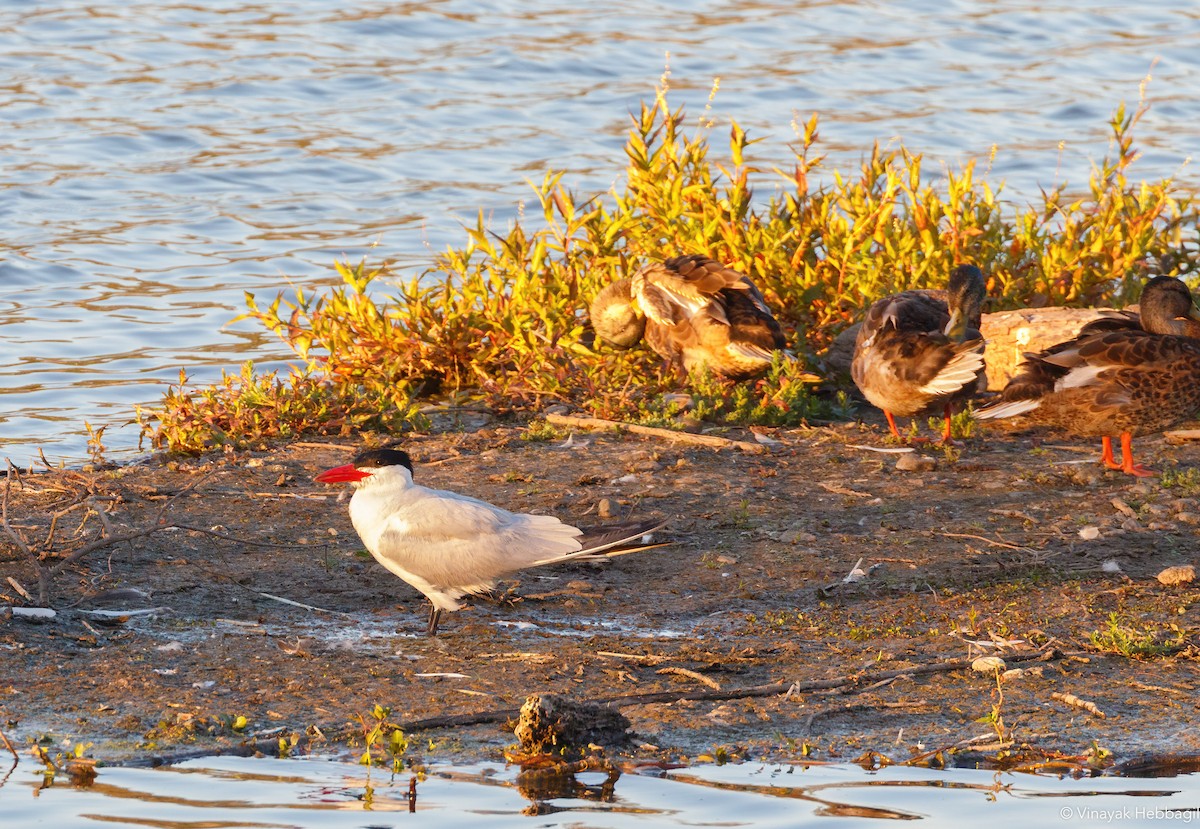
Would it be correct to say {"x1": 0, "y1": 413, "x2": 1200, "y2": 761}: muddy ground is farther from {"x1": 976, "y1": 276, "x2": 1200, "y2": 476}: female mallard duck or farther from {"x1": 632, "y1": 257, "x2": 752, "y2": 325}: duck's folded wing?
{"x1": 632, "y1": 257, "x2": 752, "y2": 325}: duck's folded wing

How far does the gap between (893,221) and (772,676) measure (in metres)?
4.43

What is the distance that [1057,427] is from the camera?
809cm

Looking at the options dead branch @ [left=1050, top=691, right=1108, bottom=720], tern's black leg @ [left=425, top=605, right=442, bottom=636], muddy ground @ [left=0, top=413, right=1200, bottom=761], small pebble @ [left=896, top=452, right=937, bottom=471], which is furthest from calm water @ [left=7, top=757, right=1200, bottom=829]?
small pebble @ [left=896, top=452, right=937, bottom=471]

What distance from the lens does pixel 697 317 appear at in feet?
27.5

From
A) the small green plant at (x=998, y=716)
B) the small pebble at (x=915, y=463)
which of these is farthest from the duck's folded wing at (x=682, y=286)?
the small green plant at (x=998, y=716)

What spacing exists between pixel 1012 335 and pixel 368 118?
10.2m

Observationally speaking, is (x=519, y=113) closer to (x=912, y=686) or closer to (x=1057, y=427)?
(x=1057, y=427)

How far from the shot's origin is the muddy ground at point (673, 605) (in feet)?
16.3

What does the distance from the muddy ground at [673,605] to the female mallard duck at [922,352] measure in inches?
10.9

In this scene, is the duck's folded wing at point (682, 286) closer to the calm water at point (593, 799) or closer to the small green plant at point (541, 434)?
the small green plant at point (541, 434)

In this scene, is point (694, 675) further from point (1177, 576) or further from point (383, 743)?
point (1177, 576)

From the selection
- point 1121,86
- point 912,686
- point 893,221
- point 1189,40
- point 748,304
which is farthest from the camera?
point 1189,40

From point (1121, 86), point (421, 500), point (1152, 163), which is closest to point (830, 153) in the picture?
point (1152, 163)

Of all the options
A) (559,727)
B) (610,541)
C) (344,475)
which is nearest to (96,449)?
(344,475)
